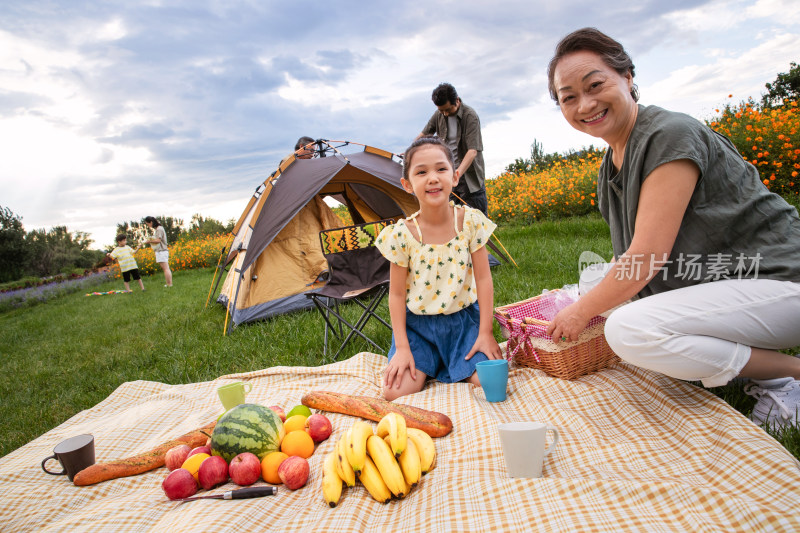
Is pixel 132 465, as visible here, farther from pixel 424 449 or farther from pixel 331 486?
pixel 424 449

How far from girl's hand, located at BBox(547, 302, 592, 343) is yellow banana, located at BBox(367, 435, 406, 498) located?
0.94 m

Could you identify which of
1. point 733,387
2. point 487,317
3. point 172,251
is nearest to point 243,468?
point 487,317

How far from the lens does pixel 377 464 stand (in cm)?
161

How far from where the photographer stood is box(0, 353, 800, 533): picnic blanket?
1321 millimetres

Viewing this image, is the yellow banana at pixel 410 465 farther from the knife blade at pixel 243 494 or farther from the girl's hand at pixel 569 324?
the girl's hand at pixel 569 324

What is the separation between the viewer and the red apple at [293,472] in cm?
171

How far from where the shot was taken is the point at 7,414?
11.4ft

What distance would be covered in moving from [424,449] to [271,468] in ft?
1.92

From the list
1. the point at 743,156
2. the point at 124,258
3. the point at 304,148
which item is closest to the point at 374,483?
the point at 304,148

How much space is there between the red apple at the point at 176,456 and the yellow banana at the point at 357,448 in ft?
2.76

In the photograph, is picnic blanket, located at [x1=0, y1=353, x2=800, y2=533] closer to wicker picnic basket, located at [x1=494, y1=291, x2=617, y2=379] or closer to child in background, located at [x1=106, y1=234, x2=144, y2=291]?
wicker picnic basket, located at [x1=494, y1=291, x2=617, y2=379]

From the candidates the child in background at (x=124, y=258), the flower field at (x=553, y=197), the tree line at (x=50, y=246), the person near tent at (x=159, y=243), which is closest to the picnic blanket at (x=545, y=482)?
the flower field at (x=553, y=197)

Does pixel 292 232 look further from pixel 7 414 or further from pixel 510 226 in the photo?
pixel 510 226

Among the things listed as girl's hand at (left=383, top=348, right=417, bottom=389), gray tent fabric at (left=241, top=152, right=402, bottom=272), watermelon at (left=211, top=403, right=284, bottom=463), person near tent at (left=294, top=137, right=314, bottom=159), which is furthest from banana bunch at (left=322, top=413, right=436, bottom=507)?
person near tent at (left=294, top=137, right=314, bottom=159)
